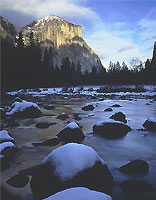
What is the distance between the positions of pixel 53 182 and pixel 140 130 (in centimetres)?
522

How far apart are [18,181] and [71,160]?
1074mm

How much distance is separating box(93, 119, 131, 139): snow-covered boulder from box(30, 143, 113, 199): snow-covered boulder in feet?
10.6

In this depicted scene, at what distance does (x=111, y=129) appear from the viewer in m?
6.30

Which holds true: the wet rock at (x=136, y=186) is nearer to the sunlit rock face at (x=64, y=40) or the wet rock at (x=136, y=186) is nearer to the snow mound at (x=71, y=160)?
the snow mound at (x=71, y=160)

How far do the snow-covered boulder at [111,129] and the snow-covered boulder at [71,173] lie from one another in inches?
127

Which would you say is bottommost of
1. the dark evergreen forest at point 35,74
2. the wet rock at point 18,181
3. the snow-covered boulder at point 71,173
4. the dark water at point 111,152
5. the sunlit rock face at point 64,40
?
the dark water at point 111,152

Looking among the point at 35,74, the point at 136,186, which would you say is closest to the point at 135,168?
the point at 136,186

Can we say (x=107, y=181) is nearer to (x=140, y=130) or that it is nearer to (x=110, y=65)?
(x=140, y=130)

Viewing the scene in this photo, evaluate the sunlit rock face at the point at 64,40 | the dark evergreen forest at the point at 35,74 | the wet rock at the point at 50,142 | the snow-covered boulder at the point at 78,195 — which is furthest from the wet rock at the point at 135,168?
the sunlit rock face at the point at 64,40

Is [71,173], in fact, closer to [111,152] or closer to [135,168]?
[135,168]

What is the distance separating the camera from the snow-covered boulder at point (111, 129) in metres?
6.24

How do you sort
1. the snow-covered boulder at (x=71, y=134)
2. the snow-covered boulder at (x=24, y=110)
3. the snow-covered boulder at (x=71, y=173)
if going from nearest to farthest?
the snow-covered boulder at (x=71, y=173), the snow-covered boulder at (x=71, y=134), the snow-covered boulder at (x=24, y=110)

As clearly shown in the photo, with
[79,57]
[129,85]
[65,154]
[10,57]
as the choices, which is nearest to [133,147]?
[65,154]

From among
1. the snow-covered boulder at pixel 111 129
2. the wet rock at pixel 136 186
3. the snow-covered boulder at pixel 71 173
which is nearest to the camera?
the snow-covered boulder at pixel 71 173
